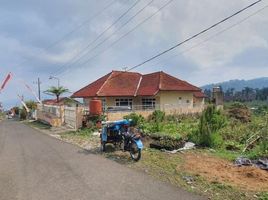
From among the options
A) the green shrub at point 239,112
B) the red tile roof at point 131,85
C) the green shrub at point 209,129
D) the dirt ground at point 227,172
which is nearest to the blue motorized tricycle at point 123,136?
the dirt ground at point 227,172

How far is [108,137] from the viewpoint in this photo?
13.3m

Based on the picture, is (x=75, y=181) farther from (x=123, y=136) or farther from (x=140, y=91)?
(x=140, y=91)

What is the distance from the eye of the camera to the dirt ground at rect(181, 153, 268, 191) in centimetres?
779

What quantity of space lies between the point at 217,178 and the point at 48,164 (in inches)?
230

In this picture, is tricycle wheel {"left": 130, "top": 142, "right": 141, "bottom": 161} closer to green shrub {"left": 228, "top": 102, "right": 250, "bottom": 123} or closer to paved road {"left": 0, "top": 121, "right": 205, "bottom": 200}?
paved road {"left": 0, "top": 121, "right": 205, "bottom": 200}

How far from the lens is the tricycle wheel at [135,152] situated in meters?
11.1

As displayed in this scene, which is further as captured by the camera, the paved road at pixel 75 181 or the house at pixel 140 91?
the house at pixel 140 91

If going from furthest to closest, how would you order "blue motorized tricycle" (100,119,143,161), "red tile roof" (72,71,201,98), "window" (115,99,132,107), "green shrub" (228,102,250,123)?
1. "window" (115,99,132,107)
2. "red tile roof" (72,71,201,98)
3. "green shrub" (228,102,250,123)
4. "blue motorized tricycle" (100,119,143,161)

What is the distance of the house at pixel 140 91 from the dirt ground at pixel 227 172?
22409mm

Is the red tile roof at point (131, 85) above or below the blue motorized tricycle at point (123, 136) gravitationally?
above

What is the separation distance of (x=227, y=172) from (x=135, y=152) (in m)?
3.50

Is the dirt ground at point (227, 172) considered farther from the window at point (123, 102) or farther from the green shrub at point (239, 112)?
the window at point (123, 102)

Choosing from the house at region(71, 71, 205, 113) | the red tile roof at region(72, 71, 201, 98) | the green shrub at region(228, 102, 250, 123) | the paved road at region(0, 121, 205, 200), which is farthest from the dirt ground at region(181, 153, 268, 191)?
the red tile roof at region(72, 71, 201, 98)

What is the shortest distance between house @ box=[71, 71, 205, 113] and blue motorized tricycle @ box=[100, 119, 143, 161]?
65.8ft
